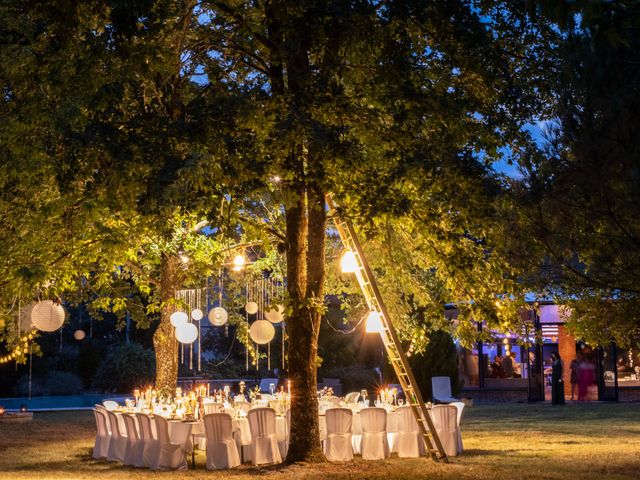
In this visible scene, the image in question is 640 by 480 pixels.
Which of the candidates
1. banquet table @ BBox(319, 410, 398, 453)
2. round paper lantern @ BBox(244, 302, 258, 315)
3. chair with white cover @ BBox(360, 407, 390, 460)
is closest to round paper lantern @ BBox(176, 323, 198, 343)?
round paper lantern @ BBox(244, 302, 258, 315)

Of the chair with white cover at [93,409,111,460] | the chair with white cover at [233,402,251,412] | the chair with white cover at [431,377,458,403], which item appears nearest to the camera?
the chair with white cover at [93,409,111,460]

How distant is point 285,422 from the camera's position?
47.8ft

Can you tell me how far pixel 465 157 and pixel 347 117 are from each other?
1.63 m

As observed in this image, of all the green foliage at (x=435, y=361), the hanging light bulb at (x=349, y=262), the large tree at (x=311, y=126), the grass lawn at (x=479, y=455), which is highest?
the large tree at (x=311, y=126)

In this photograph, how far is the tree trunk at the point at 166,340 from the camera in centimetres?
1842

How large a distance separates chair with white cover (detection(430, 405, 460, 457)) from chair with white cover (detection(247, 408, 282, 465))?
8.62ft

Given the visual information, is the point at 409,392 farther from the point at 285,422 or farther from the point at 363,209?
the point at 363,209

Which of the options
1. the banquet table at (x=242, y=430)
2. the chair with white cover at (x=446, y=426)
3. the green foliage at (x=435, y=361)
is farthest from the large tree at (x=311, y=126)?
the green foliage at (x=435, y=361)

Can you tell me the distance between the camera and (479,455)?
14.5 metres

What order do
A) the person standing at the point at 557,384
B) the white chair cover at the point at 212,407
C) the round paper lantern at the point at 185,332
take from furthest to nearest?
the person standing at the point at 557,384, the round paper lantern at the point at 185,332, the white chair cover at the point at 212,407

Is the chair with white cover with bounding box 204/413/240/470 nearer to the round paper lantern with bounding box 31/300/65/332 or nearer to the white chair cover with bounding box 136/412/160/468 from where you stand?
the white chair cover with bounding box 136/412/160/468

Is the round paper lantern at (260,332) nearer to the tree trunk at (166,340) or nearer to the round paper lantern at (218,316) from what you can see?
the round paper lantern at (218,316)

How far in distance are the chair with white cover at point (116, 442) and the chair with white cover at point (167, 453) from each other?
104cm

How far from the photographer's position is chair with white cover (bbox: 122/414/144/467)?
14125mm
